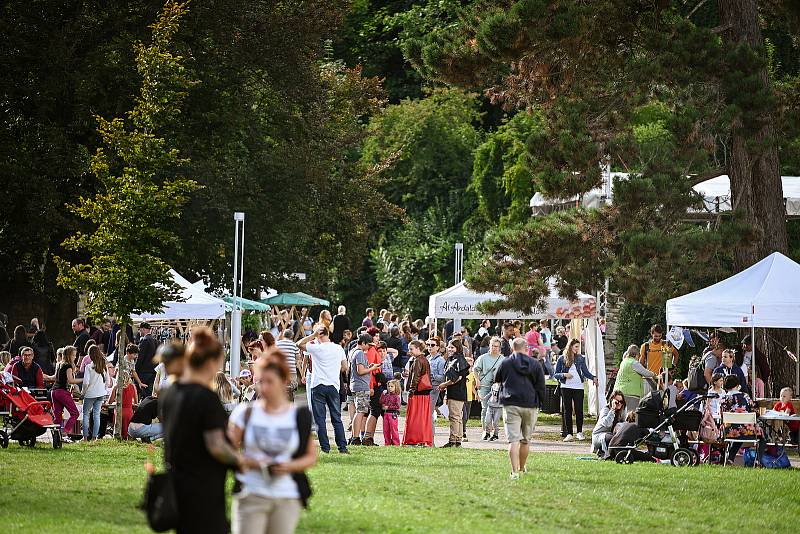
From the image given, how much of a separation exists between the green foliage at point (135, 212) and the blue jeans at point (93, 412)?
1.40m

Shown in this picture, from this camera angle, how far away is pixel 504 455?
20531 mm

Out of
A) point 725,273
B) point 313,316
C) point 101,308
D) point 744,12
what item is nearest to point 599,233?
point 725,273

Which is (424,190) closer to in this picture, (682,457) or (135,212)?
(135,212)

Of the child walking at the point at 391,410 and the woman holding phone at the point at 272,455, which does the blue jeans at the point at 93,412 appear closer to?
the child walking at the point at 391,410

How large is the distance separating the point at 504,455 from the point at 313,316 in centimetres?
5247

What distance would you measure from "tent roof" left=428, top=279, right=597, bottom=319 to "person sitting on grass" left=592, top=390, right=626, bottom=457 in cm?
563

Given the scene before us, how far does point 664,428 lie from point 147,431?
25.4 ft

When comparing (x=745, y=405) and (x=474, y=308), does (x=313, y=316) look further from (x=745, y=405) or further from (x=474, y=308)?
(x=745, y=405)

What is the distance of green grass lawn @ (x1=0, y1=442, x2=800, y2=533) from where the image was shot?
12.4m

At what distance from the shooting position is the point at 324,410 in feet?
64.7

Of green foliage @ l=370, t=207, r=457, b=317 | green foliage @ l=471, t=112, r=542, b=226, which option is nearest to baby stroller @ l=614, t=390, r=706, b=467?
green foliage @ l=471, t=112, r=542, b=226

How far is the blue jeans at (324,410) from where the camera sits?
19.5 meters

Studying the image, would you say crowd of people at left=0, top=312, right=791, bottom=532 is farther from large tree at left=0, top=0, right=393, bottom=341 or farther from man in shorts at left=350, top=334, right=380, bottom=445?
large tree at left=0, top=0, right=393, bottom=341

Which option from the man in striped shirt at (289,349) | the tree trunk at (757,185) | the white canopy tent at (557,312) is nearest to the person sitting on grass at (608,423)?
the man in striped shirt at (289,349)
